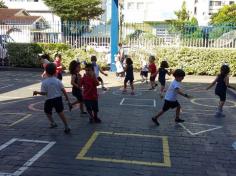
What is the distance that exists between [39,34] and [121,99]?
11552 millimetres

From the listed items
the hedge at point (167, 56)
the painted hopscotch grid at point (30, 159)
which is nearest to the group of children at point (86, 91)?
the painted hopscotch grid at point (30, 159)

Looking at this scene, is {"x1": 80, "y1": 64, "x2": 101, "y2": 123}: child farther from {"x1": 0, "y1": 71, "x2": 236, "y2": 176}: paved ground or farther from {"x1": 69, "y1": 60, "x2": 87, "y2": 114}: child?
→ {"x1": 69, "y1": 60, "x2": 87, "y2": 114}: child

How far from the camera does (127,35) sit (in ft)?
70.3

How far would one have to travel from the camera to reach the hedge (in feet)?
67.3

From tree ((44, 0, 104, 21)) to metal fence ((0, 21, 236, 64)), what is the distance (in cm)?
2723

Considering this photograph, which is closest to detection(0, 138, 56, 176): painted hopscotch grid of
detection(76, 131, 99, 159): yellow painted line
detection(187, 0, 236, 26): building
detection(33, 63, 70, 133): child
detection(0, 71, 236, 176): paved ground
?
detection(0, 71, 236, 176): paved ground

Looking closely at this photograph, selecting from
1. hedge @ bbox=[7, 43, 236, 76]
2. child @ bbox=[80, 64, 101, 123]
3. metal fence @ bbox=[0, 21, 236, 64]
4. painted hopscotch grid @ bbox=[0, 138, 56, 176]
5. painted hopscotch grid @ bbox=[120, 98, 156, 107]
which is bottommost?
painted hopscotch grid @ bbox=[0, 138, 56, 176]

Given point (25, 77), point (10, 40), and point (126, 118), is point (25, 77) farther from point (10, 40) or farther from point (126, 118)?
point (126, 118)

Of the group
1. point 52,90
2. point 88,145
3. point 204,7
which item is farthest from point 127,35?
point 204,7

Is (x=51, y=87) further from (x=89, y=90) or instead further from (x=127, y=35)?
(x=127, y=35)

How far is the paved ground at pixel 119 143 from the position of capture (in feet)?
19.5

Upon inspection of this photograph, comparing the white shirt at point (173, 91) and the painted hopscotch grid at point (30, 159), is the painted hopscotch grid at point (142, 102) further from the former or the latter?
the painted hopscotch grid at point (30, 159)

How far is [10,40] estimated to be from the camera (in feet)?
73.8

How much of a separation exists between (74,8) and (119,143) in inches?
1724
